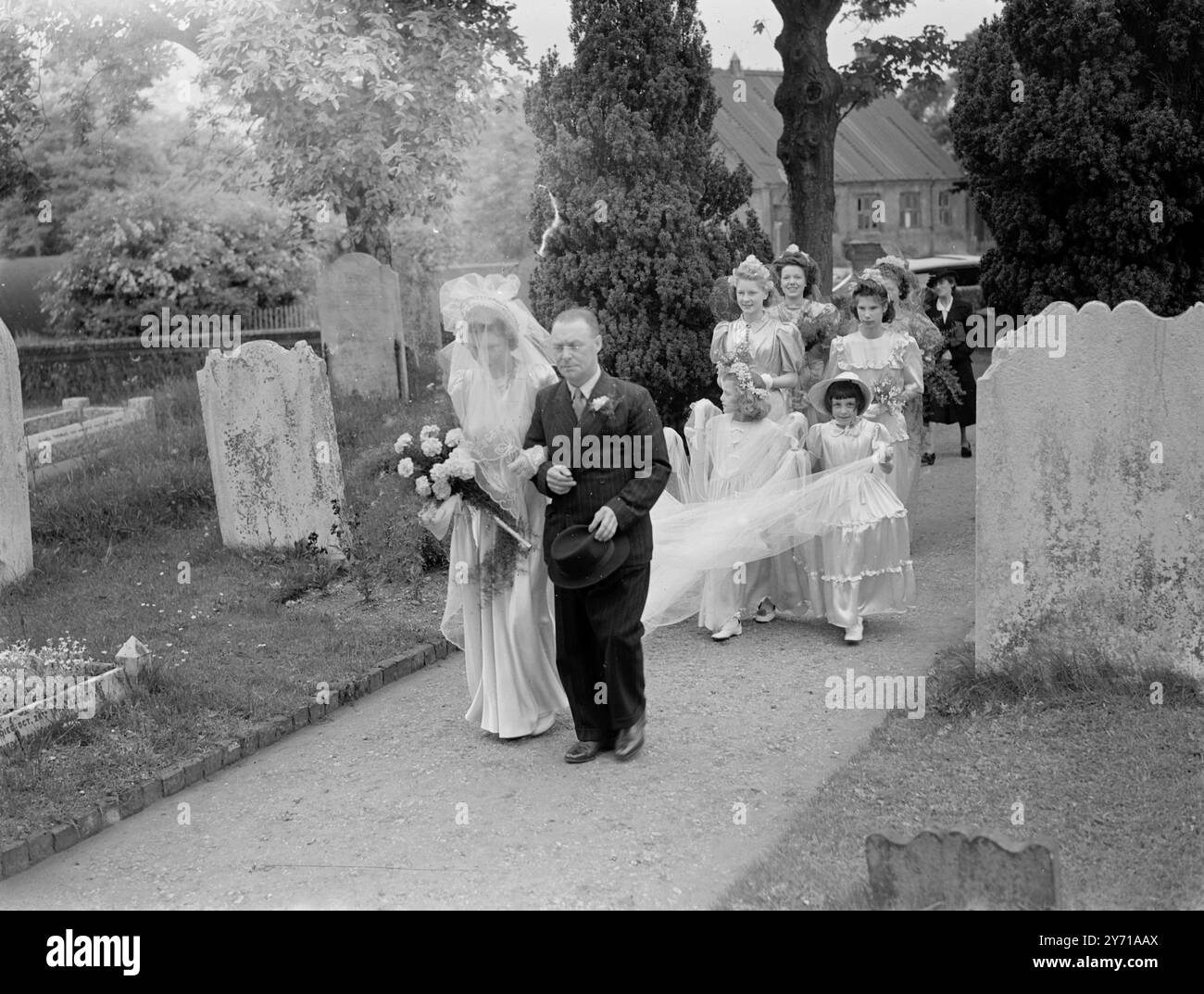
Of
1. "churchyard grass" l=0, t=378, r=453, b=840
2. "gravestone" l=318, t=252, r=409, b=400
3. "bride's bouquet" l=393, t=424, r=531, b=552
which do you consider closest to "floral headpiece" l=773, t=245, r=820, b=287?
"churchyard grass" l=0, t=378, r=453, b=840

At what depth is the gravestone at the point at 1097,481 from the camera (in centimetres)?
684

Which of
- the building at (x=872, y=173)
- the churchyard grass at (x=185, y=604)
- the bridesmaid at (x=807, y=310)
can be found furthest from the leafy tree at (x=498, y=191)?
the bridesmaid at (x=807, y=310)

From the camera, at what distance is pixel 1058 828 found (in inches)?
222

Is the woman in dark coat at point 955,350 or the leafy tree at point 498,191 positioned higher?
the leafy tree at point 498,191

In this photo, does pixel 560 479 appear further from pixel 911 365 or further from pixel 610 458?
pixel 911 365

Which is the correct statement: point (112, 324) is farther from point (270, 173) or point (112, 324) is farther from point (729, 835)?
point (729, 835)

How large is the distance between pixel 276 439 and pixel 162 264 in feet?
34.1

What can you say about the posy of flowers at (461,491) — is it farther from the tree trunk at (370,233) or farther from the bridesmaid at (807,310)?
the tree trunk at (370,233)

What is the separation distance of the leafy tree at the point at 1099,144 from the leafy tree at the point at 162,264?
12.2 meters

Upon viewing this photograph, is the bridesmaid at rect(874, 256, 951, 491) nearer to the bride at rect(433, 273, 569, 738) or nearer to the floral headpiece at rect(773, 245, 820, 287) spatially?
the floral headpiece at rect(773, 245, 820, 287)

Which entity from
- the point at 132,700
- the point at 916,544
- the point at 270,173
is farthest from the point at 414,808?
the point at 270,173

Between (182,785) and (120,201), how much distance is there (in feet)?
52.0

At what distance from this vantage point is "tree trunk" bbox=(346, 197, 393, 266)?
18.0m

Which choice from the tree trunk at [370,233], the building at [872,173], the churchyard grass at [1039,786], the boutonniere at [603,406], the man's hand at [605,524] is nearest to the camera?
the churchyard grass at [1039,786]
